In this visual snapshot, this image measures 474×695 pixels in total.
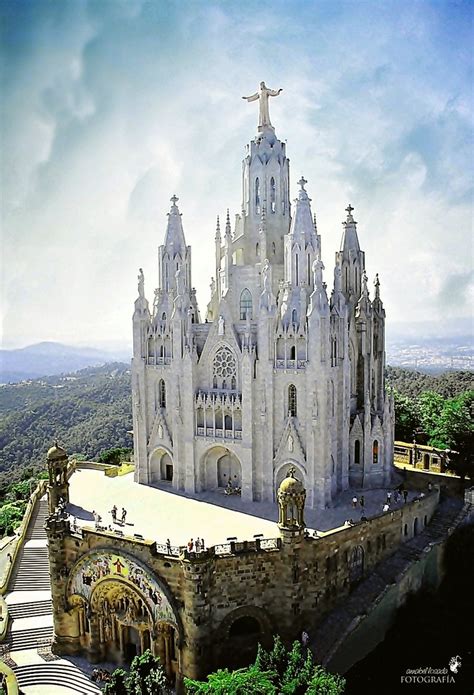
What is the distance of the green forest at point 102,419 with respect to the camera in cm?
4109

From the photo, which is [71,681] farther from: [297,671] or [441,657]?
[441,657]

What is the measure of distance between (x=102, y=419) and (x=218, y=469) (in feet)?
243

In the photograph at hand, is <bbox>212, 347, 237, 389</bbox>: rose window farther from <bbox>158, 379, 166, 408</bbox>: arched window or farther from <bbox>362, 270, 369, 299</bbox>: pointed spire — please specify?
<bbox>362, 270, 369, 299</bbox>: pointed spire

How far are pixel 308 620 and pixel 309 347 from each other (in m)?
13.0

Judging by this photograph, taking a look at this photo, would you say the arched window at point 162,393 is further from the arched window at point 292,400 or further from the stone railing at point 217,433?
the arched window at point 292,400

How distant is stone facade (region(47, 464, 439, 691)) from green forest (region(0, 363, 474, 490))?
45.7 ft

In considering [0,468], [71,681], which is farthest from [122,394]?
[71,681]

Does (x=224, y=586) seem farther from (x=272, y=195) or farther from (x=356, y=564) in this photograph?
(x=272, y=195)

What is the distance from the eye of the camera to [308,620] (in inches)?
915

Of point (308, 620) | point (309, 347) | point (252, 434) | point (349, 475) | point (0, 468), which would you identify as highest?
point (309, 347)

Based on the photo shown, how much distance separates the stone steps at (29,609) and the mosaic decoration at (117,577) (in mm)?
3498

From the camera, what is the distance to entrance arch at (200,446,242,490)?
32.4 metres

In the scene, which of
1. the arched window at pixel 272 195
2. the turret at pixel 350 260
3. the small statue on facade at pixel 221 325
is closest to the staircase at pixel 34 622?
the small statue on facade at pixel 221 325

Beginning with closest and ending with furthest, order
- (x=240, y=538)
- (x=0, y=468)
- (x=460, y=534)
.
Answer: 1. (x=240, y=538)
2. (x=460, y=534)
3. (x=0, y=468)
